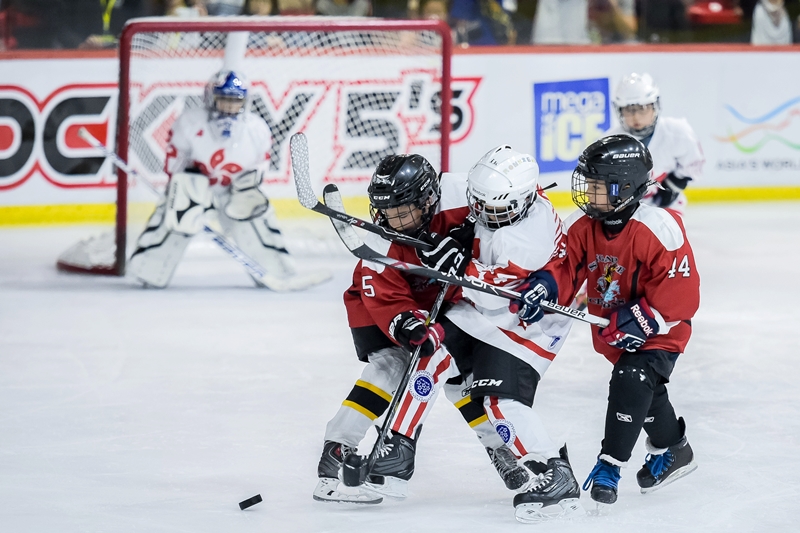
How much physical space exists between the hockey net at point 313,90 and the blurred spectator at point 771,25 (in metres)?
2.71

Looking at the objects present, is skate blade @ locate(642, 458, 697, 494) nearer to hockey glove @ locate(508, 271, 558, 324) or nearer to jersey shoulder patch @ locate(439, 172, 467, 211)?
hockey glove @ locate(508, 271, 558, 324)

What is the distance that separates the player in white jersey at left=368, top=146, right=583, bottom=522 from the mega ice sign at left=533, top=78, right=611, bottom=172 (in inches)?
173

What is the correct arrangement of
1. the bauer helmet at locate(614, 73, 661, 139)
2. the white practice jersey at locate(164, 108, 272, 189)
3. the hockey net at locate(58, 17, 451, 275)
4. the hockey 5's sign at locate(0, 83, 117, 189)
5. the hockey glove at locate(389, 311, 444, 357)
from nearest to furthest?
1. the hockey glove at locate(389, 311, 444, 357)
2. the bauer helmet at locate(614, 73, 661, 139)
3. the white practice jersey at locate(164, 108, 272, 189)
4. the hockey net at locate(58, 17, 451, 275)
5. the hockey 5's sign at locate(0, 83, 117, 189)

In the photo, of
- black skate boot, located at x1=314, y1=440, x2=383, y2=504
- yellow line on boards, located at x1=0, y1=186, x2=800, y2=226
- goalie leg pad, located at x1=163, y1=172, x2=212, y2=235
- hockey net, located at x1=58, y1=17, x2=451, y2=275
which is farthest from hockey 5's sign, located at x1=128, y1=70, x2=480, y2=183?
black skate boot, located at x1=314, y1=440, x2=383, y2=504

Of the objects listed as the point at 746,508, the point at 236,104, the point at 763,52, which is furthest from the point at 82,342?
the point at 763,52

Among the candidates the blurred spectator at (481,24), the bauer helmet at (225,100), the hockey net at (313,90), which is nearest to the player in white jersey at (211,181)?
the bauer helmet at (225,100)

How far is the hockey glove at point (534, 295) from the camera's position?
2381mm

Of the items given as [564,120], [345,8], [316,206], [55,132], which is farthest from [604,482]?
[345,8]

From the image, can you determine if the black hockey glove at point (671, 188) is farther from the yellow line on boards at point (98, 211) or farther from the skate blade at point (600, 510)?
the skate blade at point (600, 510)

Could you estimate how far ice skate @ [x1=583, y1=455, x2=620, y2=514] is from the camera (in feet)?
8.00

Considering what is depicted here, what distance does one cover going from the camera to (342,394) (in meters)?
3.46

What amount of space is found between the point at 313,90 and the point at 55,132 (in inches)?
54.3

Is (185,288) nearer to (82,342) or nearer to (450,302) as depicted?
(82,342)

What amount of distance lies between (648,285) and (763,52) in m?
5.42
